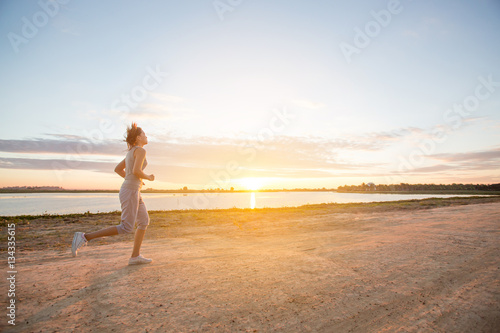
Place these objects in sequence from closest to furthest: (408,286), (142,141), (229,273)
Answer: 1. (408,286)
2. (229,273)
3. (142,141)

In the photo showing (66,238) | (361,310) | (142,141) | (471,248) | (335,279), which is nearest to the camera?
(361,310)

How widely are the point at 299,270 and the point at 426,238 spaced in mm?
4764

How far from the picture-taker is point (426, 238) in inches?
270

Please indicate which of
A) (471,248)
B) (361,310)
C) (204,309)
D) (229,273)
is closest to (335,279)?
(361,310)

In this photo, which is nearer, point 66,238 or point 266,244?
point 266,244

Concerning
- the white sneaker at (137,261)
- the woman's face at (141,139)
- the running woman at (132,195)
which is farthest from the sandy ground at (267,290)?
the woman's face at (141,139)

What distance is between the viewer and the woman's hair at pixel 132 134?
4.82 metres

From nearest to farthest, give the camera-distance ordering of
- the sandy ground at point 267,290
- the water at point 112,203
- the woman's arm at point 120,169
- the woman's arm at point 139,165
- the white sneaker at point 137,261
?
the sandy ground at point 267,290, the woman's arm at point 139,165, the white sneaker at point 137,261, the woman's arm at point 120,169, the water at point 112,203

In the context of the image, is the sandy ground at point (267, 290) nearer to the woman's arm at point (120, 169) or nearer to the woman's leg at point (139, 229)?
the woman's leg at point (139, 229)

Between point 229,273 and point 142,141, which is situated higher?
point 142,141

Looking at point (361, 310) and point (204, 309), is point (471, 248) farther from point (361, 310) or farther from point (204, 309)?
point (204, 309)

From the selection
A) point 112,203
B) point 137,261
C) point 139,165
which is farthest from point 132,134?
point 112,203

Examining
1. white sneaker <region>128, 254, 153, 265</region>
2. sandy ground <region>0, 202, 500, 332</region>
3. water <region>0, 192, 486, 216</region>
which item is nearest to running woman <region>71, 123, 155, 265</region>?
white sneaker <region>128, 254, 153, 265</region>

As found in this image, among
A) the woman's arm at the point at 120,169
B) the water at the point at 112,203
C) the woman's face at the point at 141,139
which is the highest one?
the woman's face at the point at 141,139
